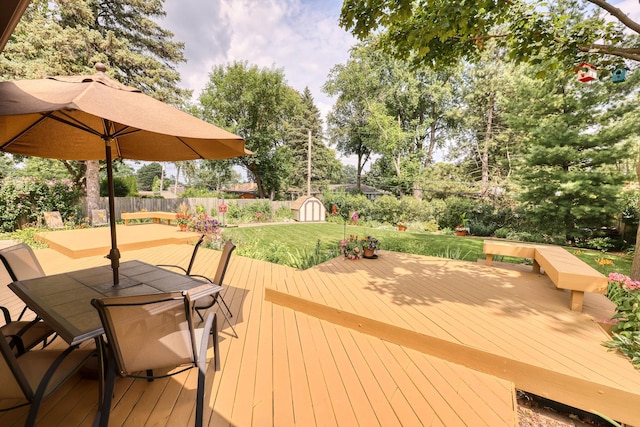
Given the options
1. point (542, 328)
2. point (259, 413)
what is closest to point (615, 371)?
point (542, 328)

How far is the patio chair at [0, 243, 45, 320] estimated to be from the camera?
2359 mm

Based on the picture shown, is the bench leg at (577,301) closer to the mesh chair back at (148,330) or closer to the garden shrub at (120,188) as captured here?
the mesh chair back at (148,330)

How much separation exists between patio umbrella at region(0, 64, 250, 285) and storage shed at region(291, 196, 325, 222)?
44.5ft

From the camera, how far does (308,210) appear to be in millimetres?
17141

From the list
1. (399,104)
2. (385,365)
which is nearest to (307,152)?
(399,104)

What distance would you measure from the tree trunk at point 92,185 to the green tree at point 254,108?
10467 mm

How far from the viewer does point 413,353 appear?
8.40 ft

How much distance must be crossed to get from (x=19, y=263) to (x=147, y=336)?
2.09 meters

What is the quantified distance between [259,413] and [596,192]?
1217cm

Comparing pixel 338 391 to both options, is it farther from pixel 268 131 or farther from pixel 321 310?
pixel 268 131

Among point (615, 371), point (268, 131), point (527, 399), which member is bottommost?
point (527, 399)

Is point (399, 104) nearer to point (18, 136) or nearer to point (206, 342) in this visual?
point (18, 136)

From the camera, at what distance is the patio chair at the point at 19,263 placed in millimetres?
2359

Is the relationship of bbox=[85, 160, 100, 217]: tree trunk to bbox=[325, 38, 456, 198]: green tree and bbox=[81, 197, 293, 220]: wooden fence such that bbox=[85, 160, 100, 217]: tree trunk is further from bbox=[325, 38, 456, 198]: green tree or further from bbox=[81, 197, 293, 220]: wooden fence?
bbox=[325, 38, 456, 198]: green tree
